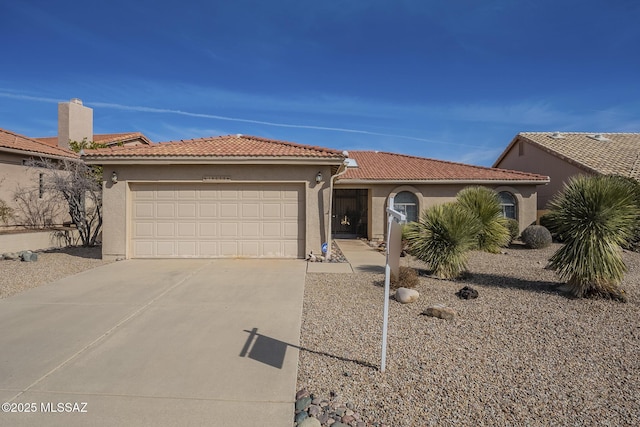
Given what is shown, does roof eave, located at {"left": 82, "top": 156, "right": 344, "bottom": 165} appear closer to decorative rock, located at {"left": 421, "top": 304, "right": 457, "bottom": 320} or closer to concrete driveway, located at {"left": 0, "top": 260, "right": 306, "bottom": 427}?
concrete driveway, located at {"left": 0, "top": 260, "right": 306, "bottom": 427}

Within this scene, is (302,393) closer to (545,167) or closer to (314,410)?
(314,410)

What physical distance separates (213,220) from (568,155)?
20.0 m

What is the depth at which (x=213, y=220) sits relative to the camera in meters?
A: 12.0

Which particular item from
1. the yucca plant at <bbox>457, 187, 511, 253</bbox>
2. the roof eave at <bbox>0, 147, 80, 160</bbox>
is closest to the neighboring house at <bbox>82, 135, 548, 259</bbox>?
the yucca plant at <bbox>457, 187, 511, 253</bbox>

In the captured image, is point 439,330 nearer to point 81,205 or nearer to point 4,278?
point 4,278

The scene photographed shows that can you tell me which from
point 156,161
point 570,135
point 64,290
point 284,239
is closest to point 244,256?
point 284,239

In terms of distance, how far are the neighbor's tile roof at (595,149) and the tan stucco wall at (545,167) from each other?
0.42 metres

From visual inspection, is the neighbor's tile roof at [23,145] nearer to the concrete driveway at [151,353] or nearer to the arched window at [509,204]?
the concrete driveway at [151,353]

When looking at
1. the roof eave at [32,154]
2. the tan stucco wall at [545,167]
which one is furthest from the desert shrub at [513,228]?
the roof eave at [32,154]

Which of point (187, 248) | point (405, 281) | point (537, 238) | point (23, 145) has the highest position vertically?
point (23, 145)

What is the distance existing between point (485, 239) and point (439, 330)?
6703mm

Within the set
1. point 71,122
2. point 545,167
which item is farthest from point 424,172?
point 71,122

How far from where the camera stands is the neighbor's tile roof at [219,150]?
37.8 feet

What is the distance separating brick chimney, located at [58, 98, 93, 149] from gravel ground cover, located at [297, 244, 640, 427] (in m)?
21.2
